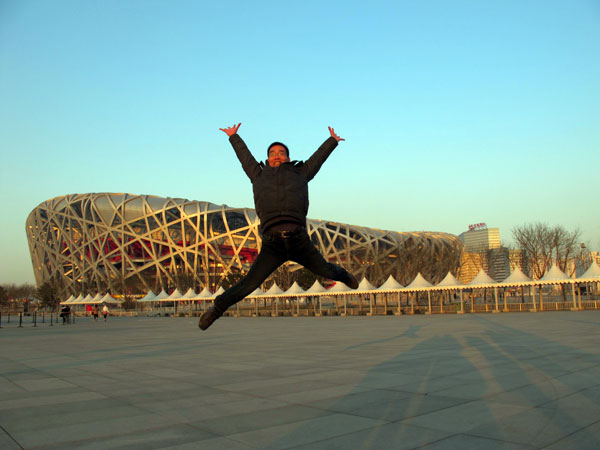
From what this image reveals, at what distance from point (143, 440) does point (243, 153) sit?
2635mm

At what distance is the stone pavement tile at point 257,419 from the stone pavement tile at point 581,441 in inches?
77.1

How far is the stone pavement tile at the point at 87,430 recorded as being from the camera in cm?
398

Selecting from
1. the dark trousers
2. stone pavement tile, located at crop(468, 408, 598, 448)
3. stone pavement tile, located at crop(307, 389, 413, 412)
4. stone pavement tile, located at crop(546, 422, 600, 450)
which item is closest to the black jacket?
the dark trousers

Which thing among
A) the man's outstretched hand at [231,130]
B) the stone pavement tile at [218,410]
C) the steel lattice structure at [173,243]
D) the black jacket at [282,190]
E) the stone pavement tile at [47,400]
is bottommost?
the stone pavement tile at [47,400]

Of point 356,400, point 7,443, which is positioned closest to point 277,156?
point 356,400

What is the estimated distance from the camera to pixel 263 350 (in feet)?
38.0

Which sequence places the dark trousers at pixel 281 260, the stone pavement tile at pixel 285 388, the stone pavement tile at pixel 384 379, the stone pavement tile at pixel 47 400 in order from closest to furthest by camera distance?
the dark trousers at pixel 281 260, the stone pavement tile at pixel 47 400, the stone pavement tile at pixel 285 388, the stone pavement tile at pixel 384 379

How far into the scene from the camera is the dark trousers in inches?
173

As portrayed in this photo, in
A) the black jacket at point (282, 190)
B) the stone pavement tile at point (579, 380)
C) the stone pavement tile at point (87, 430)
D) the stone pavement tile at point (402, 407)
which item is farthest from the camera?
the stone pavement tile at point (579, 380)

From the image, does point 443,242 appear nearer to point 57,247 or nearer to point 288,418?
point 57,247

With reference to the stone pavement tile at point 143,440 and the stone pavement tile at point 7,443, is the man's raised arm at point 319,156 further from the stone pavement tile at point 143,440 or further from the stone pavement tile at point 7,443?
the stone pavement tile at point 7,443

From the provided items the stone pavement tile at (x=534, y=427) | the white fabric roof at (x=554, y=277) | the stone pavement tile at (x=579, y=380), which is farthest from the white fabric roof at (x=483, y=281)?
the stone pavement tile at (x=534, y=427)

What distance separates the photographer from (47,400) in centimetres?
577

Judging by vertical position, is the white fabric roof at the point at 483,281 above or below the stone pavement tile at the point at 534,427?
above
